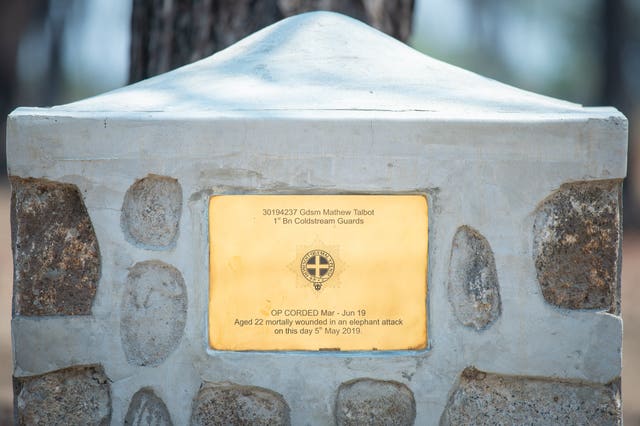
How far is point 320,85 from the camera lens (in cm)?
248

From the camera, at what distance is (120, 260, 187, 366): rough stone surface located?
227cm

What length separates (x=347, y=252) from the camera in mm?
2279

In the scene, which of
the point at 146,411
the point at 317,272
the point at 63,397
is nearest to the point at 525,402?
the point at 317,272

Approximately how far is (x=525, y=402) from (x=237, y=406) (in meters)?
0.83

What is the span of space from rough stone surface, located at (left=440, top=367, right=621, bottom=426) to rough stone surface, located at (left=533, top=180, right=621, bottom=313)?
244mm

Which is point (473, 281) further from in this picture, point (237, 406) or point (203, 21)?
→ point (203, 21)

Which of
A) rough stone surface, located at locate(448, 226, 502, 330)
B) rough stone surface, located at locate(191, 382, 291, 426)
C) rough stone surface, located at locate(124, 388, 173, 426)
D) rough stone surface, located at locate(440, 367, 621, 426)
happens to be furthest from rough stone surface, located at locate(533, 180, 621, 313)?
rough stone surface, located at locate(124, 388, 173, 426)

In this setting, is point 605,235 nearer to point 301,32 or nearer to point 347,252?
point 347,252

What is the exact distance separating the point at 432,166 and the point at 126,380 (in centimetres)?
108

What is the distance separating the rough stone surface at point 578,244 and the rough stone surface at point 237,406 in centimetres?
85

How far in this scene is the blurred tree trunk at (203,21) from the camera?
12.5 ft

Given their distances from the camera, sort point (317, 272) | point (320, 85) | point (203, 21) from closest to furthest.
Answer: point (317, 272) → point (320, 85) → point (203, 21)

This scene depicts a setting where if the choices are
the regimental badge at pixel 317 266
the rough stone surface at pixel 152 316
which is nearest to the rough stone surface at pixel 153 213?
the rough stone surface at pixel 152 316

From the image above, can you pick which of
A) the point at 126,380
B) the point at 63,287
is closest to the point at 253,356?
the point at 126,380
